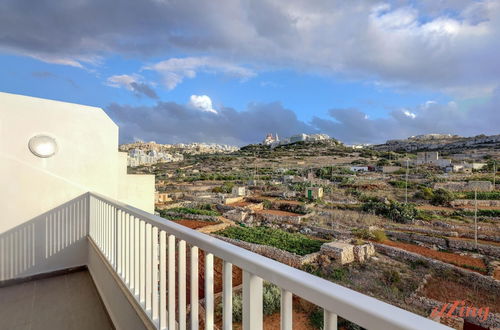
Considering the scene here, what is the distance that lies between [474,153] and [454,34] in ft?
82.2

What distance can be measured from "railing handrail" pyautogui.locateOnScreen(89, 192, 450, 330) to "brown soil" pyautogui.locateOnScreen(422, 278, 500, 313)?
288 inches

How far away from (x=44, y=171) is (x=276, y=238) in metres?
8.55

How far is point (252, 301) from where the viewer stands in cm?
61

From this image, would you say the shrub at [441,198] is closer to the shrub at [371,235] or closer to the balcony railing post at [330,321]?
the shrub at [371,235]

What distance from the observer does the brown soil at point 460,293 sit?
598cm

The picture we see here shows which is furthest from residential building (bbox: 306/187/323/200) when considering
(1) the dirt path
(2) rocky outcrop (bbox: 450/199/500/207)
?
(2) rocky outcrop (bbox: 450/199/500/207)

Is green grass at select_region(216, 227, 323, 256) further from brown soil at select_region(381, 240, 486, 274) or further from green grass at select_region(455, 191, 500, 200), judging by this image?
green grass at select_region(455, 191, 500, 200)

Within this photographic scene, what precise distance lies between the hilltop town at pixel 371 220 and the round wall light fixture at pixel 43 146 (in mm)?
2421

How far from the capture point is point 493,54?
1414 cm

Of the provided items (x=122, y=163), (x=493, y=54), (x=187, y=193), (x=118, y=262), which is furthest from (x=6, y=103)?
(x=493, y=54)

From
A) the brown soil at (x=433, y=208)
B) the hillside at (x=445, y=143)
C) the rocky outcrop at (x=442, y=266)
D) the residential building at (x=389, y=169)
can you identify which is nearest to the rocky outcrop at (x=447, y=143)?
the hillside at (x=445, y=143)

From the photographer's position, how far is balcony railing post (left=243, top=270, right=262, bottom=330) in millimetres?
603

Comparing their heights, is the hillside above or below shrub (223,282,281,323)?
above

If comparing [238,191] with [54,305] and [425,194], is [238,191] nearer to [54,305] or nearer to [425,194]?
[425,194]
